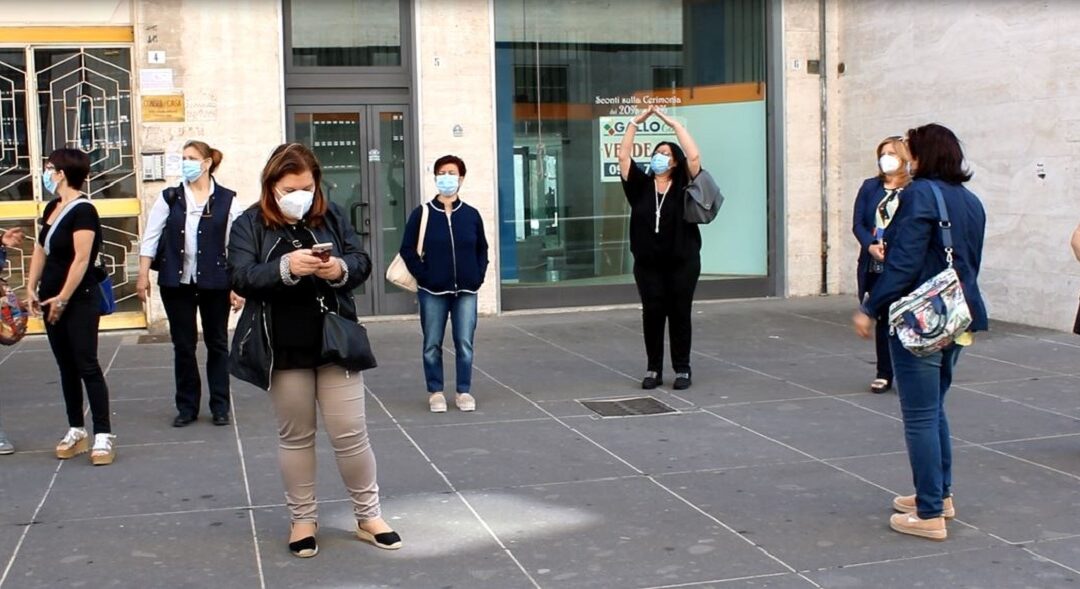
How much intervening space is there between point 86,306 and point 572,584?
354 cm

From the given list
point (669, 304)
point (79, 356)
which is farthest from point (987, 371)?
point (79, 356)

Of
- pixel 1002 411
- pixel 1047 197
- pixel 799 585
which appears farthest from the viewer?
pixel 1047 197

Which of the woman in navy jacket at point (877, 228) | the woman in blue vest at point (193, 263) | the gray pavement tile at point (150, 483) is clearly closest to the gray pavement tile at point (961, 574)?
the gray pavement tile at point (150, 483)

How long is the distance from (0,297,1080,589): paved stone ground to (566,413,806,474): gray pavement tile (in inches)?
1.0

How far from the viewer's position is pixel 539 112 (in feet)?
44.0

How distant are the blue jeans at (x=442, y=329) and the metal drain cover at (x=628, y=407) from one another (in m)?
0.89

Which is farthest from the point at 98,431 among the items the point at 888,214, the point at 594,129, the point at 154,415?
the point at 594,129

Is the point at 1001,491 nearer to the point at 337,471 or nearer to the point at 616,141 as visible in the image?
the point at 337,471

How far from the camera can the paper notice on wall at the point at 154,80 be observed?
39.2ft

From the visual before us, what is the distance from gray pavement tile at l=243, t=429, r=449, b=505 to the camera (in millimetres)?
6281

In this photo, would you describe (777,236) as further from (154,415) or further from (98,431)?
(98,431)

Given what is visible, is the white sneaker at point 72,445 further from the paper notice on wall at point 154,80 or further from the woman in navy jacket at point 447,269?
the paper notice on wall at point 154,80

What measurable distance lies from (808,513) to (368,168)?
7902 mm

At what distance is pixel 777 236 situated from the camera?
14.1m
